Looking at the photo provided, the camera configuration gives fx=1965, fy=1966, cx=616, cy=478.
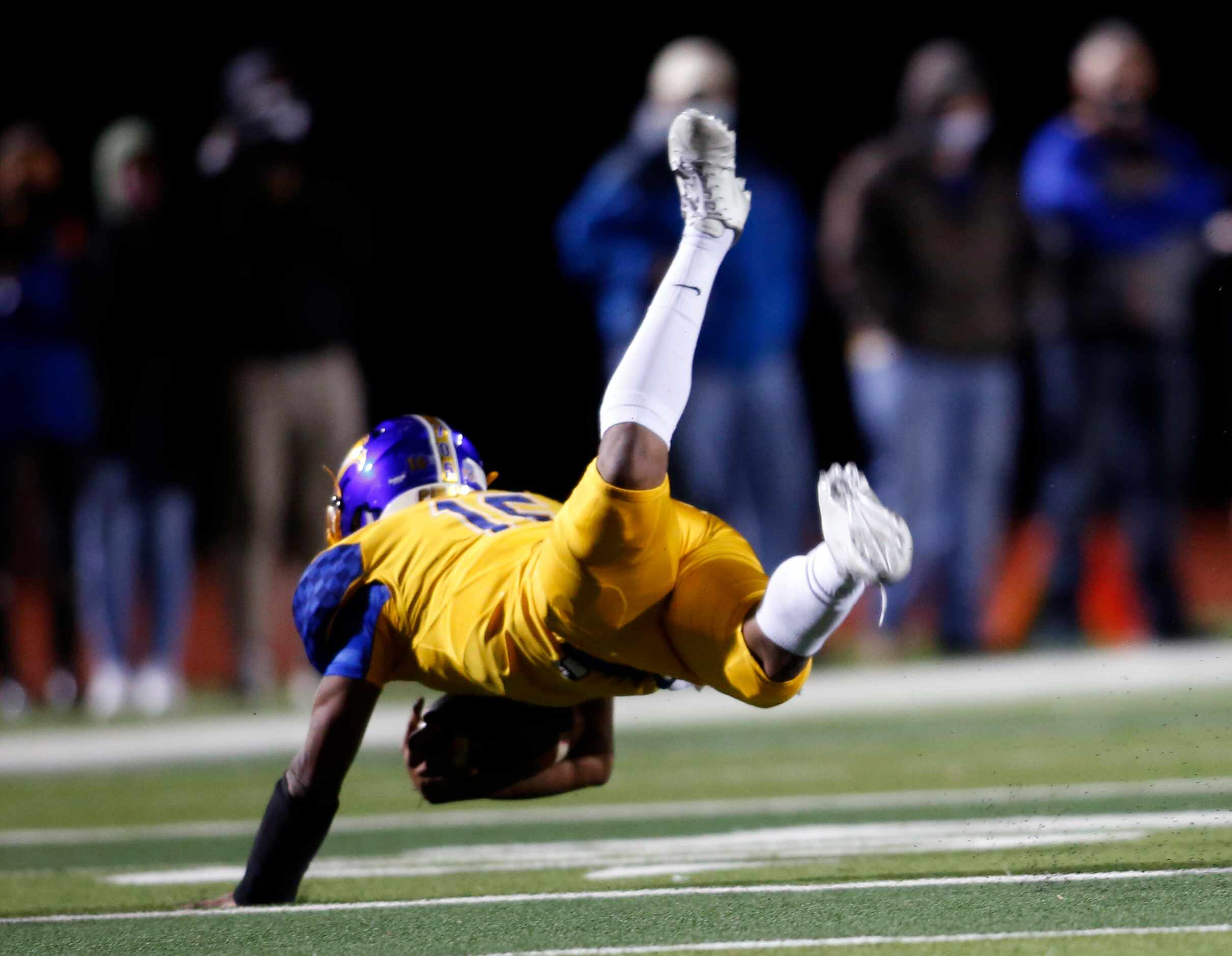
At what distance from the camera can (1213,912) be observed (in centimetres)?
292

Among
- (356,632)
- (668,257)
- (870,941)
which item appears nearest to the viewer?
(870,941)

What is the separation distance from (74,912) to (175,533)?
4485 mm

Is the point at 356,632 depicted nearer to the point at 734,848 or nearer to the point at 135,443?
the point at 734,848

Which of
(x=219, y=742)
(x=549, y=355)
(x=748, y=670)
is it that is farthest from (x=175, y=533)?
(x=748, y=670)

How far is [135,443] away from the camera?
794 cm

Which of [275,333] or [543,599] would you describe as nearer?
[543,599]

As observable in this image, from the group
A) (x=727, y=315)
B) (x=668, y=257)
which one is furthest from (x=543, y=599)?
(x=727, y=315)

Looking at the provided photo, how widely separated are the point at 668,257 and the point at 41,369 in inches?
101

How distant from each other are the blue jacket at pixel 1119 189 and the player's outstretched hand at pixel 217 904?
541 centimetres

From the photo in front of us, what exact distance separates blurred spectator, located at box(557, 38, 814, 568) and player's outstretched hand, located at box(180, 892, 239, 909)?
Result: 420 cm

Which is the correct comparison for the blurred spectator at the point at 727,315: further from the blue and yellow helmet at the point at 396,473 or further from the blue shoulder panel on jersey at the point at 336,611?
the blue shoulder panel on jersey at the point at 336,611

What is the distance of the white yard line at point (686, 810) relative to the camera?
15.7ft

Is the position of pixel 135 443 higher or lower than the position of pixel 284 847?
lower

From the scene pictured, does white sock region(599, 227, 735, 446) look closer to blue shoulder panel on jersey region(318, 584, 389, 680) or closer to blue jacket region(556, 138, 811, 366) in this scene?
blue shoulder panel on jersey region(318, 584, 389, 680)
